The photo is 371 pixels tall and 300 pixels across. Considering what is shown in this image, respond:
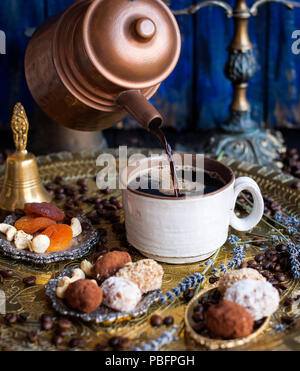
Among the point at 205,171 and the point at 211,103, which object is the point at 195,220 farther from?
the point at 211,103

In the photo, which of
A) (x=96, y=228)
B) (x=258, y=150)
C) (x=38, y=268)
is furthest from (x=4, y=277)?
(x=258, y=150)

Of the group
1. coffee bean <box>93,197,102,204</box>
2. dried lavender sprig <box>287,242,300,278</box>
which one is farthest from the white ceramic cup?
coffee bean <box>93,197,102,204</box>

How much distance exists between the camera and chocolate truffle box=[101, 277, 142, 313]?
2.07 ft

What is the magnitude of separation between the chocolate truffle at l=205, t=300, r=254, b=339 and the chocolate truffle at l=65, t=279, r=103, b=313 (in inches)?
5.7

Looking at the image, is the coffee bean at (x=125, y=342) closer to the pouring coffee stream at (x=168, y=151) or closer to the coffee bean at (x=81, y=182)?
the pouring coffee stream at (x=168, y=151)

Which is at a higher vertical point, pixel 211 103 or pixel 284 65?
pixel 284 65

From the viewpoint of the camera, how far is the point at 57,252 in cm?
77

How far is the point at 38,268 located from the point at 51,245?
0.13 feet

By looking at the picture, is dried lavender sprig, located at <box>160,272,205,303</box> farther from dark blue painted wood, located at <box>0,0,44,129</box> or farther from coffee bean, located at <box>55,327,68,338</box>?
dark blue painted wood, located at <box>0,0,44,129</box>

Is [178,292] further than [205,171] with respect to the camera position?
No

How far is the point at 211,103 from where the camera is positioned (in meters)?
1.56

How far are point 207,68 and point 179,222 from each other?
889 millimetres

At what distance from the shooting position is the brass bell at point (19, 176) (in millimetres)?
917

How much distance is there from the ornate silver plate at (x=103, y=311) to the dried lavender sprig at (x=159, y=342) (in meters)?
0.04
